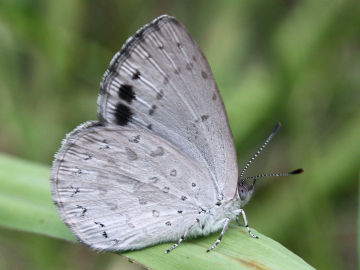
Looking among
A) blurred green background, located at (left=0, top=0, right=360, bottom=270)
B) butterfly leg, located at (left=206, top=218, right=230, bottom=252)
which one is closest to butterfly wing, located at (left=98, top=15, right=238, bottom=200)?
butterfly leg, located at (left=206, top=218, right=230, bottom=252)

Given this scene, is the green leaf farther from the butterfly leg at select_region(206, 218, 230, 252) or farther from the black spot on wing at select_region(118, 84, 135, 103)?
the black spot on wing at select_region(118, 84, 135, 103)

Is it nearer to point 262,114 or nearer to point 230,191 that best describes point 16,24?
point 262,114

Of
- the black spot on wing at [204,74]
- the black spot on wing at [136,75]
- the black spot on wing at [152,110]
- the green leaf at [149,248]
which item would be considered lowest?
the green leaf at [149,248]

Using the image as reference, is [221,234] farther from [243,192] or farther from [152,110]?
[152,110]

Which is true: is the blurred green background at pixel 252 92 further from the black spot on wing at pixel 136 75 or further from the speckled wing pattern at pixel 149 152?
the black spot on wing at pixel 136 75

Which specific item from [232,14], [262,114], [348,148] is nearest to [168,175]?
[262,114]

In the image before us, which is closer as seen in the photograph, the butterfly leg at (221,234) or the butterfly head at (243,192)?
the butterfly leg at (221,234)

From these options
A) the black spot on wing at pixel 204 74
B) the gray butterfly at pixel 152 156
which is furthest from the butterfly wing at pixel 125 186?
the black spot on wing at pixel 204 74
